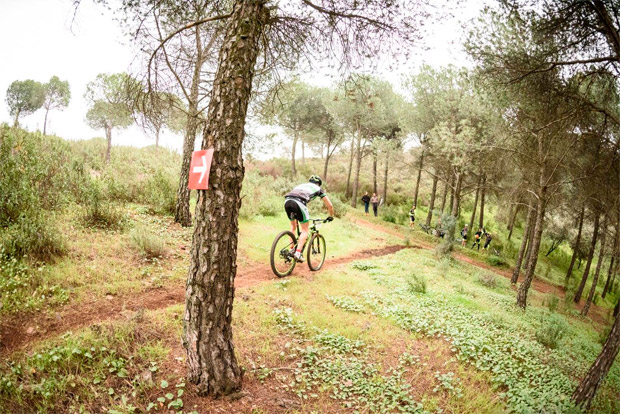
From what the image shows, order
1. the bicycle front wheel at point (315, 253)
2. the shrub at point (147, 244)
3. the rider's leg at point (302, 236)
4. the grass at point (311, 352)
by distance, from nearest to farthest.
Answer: the grass at point (311, 352) → the shrub at point (147, 244) → the rider's leg at point (302, 236) → the bicycle front wheel at point (315, 253)

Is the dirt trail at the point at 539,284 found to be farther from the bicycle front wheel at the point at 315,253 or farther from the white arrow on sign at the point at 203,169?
the white arrow on sign at the point at 203,169

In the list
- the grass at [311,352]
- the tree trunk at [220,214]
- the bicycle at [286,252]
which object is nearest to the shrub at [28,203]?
the grass at [311,352]

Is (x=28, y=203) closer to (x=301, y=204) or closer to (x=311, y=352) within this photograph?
(x=301, y=204)

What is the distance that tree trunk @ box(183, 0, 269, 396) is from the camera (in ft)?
10.1

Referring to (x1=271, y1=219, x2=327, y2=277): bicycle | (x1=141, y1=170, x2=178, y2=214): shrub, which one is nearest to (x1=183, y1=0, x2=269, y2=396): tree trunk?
(x1=271, y1=219, x2=327, y2=277): bicycle

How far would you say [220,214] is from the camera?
310 centimetres

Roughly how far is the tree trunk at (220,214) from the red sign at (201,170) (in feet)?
0.18

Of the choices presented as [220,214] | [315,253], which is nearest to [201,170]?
[220,214]

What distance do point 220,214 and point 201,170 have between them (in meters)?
0.47

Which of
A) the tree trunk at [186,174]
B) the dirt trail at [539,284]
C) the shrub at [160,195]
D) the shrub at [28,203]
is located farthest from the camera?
the dirt trail at [539,284]

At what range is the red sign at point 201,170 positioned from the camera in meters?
3.01

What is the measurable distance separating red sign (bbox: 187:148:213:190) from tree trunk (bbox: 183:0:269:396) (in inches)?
2.2

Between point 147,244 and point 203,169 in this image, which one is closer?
point 203,169

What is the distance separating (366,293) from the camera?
6777mm
